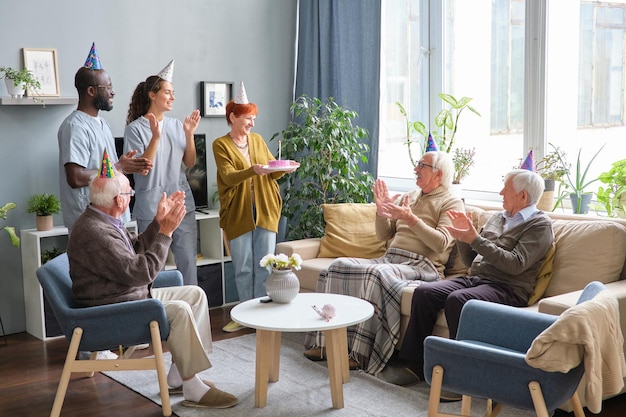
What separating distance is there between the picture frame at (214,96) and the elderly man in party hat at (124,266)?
217 cm

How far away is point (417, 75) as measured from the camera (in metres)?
5.55

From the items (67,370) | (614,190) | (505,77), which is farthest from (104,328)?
(505,77)

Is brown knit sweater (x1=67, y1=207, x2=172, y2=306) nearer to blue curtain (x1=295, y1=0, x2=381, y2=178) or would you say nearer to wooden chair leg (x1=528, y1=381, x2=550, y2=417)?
wooden chair leg (x1=528, y1=381, x2=550, y2=417)

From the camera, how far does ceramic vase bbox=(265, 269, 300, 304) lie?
361 cm

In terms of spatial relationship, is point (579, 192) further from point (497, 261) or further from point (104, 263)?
point (104, 263)

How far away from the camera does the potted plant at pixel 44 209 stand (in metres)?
4.73

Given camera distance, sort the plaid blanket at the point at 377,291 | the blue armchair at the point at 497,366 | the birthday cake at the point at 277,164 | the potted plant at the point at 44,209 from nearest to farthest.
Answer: the blue armchair at the point at 497,366 < the plaid blanket at the point at 377,291 < the birthday cake at the point at 277,164 < the potted plant at the point at 44,209

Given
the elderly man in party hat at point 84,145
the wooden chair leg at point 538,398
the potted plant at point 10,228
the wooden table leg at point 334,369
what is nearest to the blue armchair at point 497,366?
the wooden chair leg at point 538,398

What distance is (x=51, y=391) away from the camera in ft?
12.7

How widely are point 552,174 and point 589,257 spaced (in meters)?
0.87

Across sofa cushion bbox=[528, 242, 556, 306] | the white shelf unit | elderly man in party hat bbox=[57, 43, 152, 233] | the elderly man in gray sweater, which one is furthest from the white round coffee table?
the white shelf unit

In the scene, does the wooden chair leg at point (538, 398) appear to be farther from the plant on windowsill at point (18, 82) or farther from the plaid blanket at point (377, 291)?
the plant on windowsill at point (18, 82)

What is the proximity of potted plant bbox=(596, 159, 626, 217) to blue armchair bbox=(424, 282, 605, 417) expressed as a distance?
1345 millimetres

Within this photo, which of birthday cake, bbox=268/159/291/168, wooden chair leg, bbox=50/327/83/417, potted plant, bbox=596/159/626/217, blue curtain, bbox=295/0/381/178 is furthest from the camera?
blue curtain, bbox=295/0/381/178
